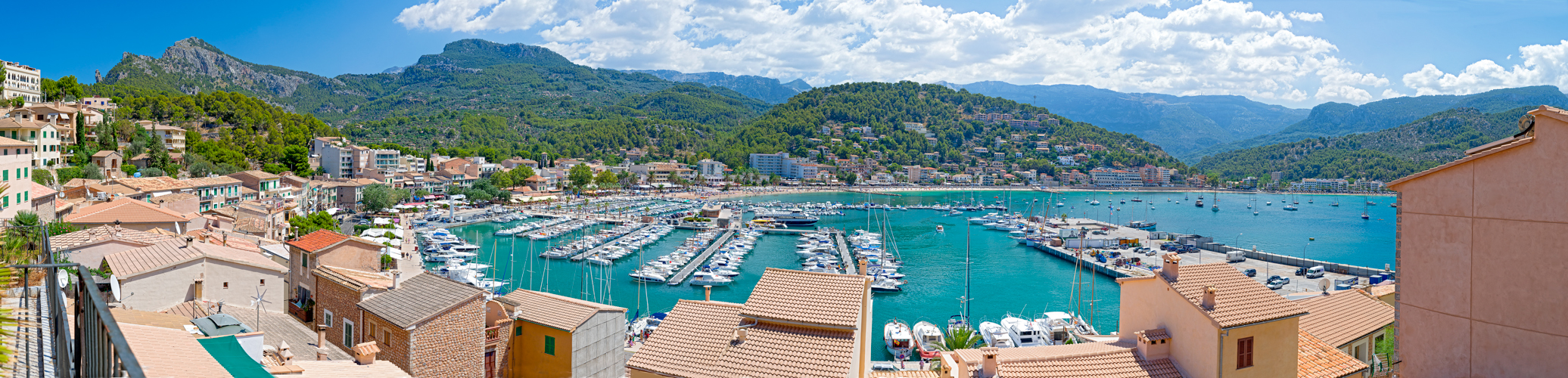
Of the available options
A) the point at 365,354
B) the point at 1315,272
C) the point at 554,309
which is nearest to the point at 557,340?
the point at 554,309

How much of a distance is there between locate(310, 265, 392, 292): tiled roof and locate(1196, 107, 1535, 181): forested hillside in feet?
366

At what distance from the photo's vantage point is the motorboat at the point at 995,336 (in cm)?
1859

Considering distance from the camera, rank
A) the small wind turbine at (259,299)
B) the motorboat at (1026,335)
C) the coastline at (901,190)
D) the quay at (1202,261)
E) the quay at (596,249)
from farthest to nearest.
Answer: the coastline at (901,190)
the quay at (596,249)
the quay at (1202,261)
the motorboat at (1026,335)
the small wind turbine at (259,299)

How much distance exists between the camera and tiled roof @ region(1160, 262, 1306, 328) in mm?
7152

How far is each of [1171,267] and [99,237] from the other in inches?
599

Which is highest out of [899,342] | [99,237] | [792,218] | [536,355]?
[99,237]

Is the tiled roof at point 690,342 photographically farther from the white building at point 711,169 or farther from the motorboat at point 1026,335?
the white building at point 711,169

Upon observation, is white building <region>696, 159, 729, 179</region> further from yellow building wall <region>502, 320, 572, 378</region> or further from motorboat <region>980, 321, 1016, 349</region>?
yellow building wall <region>502, 320, 572, 378</region>

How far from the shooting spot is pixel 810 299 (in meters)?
7.16

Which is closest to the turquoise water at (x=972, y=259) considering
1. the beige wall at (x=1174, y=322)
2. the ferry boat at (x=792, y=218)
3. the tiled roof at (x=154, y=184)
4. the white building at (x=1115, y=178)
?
the ferry boat at (x=792, y=218)

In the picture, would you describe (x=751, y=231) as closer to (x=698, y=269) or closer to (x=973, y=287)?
(x=698, y=269)

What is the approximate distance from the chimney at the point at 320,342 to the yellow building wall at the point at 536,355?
1962 mm

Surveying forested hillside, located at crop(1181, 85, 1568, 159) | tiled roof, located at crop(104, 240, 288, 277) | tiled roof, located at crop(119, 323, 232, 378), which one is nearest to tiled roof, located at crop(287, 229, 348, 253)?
tiled roof, located at crop(104, 240, 288, 277)

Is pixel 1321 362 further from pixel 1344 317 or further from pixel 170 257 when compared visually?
pixel 170 257
